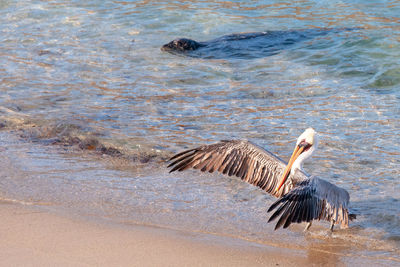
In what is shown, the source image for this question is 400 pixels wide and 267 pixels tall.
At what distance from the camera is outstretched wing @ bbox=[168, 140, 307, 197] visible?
15.0 ft

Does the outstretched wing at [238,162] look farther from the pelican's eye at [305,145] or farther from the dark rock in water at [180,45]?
the dark rock in water at [180,45]

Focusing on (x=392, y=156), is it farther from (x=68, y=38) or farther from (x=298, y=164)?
(x=68, y=38)

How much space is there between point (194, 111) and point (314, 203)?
3144 millimetres

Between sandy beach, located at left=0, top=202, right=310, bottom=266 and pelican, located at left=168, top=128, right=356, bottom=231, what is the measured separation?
426mm

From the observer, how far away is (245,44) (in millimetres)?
10188

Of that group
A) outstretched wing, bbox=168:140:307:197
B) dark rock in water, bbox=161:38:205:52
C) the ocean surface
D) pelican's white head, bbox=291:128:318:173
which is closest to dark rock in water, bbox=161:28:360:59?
dark rock in water, bbox=161:38:205:52

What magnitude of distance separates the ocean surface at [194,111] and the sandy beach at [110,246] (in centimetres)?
20

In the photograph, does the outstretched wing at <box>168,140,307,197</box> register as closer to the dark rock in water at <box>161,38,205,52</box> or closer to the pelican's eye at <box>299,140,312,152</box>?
the pelican's eye at <box>299,140,312,152</box>

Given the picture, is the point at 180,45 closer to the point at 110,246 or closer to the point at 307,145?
the point at 307,145

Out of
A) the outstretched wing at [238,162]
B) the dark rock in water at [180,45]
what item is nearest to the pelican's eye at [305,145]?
the outstretched wing at [238,162]

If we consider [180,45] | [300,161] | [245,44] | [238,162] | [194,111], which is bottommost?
[245,44]

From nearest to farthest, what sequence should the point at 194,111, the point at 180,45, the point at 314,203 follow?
the point at 314,203
the point at 194,111
the point at 180,45

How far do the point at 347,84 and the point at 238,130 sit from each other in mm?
2360

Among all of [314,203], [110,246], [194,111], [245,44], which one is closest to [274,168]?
[314,203]
